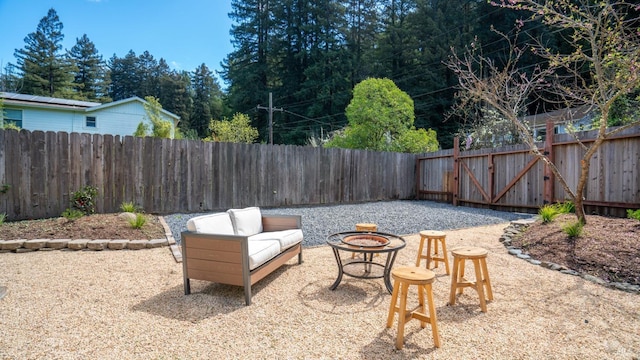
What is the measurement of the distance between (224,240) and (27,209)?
516 cm

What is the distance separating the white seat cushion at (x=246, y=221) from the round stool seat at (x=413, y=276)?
197cm

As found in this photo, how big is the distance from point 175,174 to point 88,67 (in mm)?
28732

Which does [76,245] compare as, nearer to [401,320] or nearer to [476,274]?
[401,320]

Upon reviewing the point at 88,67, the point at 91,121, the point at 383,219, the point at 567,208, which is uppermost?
the point at 88,67

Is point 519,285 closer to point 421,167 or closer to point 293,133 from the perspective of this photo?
point 421,167

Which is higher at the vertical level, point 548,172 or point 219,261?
point 548,172

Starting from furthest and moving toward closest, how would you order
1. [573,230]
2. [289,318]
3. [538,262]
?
1. [573,230]
2. [538,262]
3. [289,318]

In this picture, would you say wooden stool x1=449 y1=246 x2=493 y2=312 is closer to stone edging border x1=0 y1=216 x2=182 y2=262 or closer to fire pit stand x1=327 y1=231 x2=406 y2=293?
fire pit stand x1=327 y1=231 x2=406 y2=293

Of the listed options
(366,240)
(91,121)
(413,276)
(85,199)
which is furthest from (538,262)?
(91,121)

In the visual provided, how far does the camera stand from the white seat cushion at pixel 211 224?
2.94m

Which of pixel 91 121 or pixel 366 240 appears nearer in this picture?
pixel 366 240

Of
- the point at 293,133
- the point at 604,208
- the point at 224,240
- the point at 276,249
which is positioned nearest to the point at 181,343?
the point at 224,240

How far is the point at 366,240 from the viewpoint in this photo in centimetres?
329

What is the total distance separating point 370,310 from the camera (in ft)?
8.60
